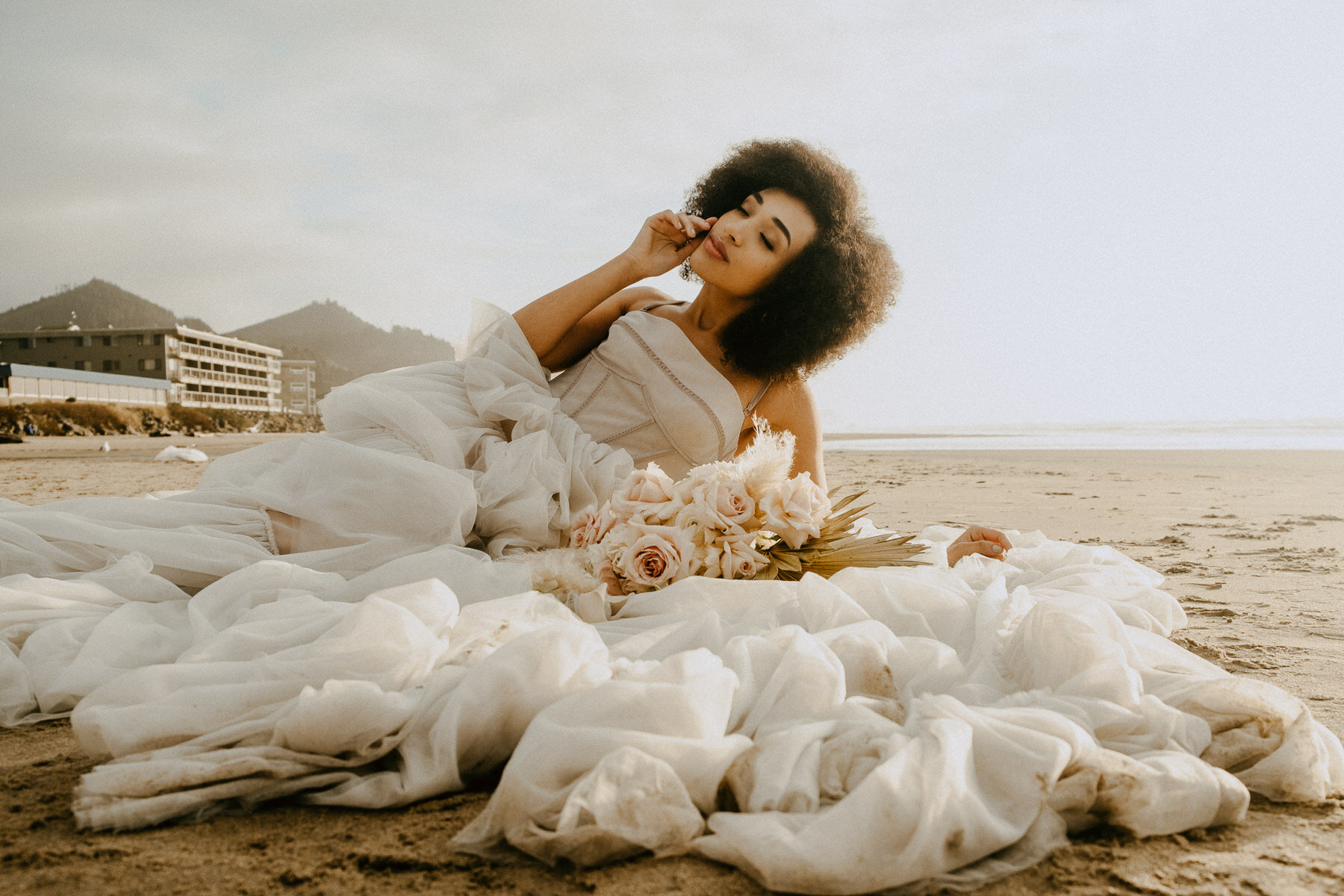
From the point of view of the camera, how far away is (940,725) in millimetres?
1263

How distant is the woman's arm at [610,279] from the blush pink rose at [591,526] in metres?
1.26

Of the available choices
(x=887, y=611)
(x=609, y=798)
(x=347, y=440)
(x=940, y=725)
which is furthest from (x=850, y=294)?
(x=609, y=798)

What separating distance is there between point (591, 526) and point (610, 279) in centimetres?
153

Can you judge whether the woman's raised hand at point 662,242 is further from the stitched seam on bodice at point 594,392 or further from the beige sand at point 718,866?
the beige sand at point 718,866

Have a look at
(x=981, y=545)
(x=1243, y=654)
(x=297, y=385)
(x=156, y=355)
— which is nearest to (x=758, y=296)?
(x=981, y=545)

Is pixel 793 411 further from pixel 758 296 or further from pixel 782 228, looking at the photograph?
pixel 782 228

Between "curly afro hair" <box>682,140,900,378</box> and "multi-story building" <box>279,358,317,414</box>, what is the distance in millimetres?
92732

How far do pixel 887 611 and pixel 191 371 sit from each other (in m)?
75.7

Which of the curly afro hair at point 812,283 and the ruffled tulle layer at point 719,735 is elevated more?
the curly afro hair at point 812,283

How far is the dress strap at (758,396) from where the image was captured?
3.71m

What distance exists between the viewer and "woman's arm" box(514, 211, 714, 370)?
3.61 metres

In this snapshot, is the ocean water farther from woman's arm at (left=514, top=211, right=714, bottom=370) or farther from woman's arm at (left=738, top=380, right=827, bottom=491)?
woman's arm at (left=514, top=211, right=714, bottom=370)

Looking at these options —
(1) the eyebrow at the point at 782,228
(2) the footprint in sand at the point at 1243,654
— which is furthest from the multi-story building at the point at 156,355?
(2) the footprint in sand at the point at 1243,654

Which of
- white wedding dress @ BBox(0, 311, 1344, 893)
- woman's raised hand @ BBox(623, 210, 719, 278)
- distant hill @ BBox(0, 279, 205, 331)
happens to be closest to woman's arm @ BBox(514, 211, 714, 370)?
woman's raised hand @ BBox(623, 210, 719, 278)
